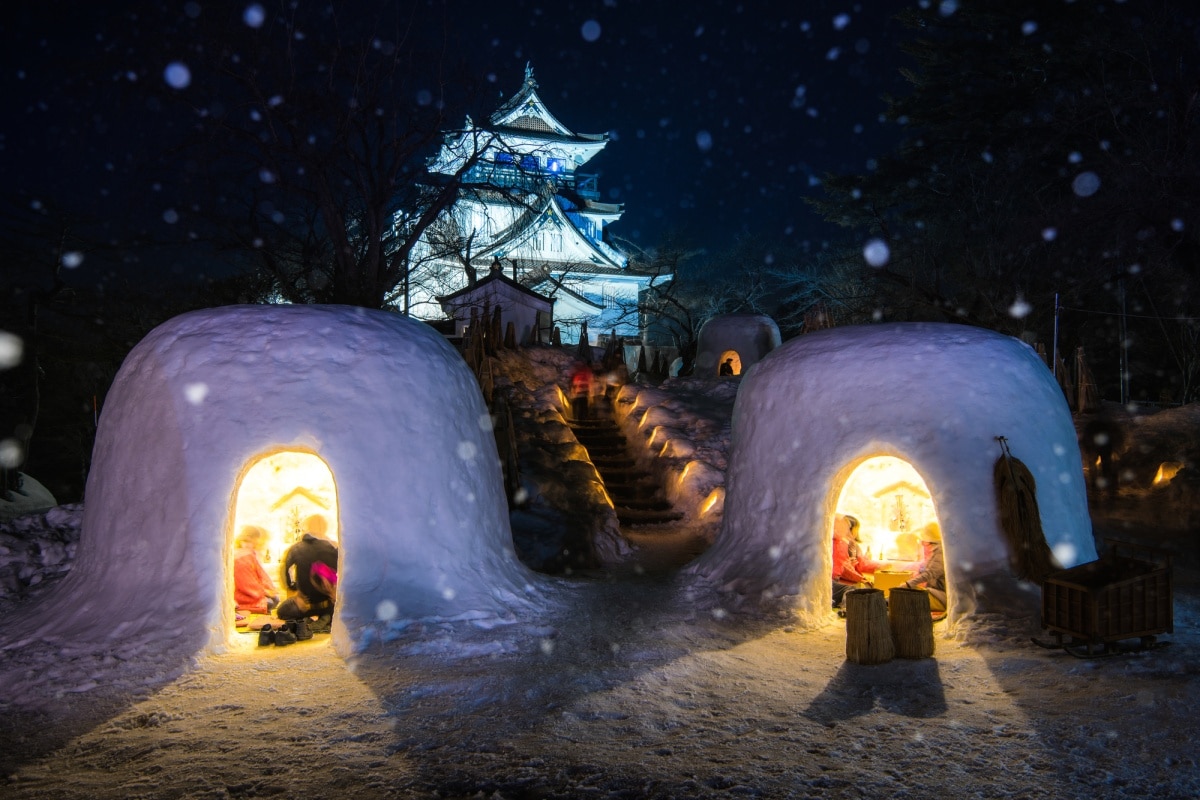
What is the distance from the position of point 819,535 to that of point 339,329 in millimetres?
5002

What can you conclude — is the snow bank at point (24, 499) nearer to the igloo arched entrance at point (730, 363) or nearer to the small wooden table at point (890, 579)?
the small wooden table at point (890, 579)

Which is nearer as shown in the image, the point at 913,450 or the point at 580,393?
the point at 913,450

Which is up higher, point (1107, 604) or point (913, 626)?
point (1107, 604)

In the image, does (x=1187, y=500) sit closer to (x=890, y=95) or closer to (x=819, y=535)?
(x=819, y=535)

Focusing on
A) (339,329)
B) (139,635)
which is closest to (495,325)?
(339,329)

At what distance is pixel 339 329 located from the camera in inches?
291

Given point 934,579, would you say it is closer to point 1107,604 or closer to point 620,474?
point 1107,604

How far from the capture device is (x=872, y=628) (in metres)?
6.22

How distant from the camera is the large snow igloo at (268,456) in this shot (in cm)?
649

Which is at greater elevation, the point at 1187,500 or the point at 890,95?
the point at 890,95

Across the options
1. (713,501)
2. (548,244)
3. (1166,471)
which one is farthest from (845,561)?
(548,244)

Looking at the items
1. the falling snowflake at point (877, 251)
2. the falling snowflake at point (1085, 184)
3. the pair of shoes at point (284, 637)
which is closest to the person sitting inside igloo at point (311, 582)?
the pair of shoes at point (284, 637)

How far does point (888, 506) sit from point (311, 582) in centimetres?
716

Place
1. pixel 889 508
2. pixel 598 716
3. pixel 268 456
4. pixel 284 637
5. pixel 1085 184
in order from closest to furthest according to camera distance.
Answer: pixel 598 716 → pixel 284 637 → pixel 268 456 → pixel 889 508 → pixel 1085 184
